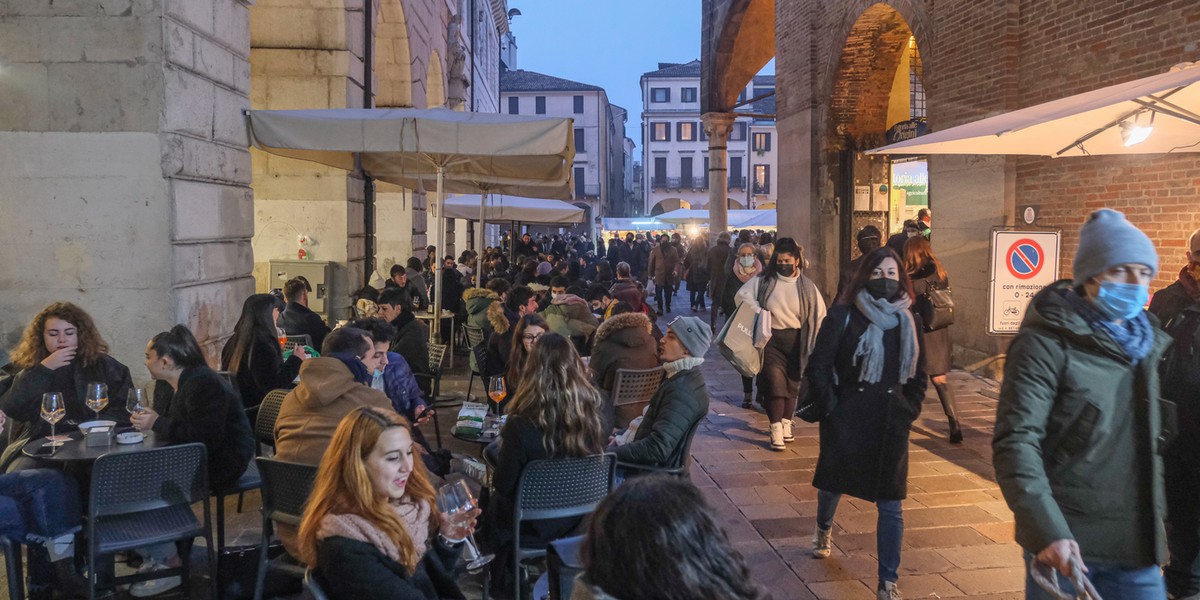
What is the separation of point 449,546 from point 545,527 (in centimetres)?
103

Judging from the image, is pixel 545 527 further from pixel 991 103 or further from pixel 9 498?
pixel 991 103


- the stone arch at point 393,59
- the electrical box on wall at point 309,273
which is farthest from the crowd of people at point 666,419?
the stone arch at point 393,59

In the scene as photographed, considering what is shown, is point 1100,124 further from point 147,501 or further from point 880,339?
point 147,501

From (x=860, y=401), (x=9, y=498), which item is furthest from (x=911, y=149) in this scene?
(x=9, y=498)

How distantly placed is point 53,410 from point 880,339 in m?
3.96

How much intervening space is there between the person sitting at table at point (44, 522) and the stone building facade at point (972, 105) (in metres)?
8.39

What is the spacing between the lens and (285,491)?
395 centimetres

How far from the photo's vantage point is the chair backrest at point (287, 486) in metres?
3.88

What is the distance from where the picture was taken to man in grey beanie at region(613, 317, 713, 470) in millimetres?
4543

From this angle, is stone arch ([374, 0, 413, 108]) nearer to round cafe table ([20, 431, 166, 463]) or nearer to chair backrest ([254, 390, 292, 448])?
chair backrest ([254, 390, 292, 448])

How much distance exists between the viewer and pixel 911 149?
21.9ft

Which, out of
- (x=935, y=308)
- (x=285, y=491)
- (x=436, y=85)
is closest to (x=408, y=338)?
(x=285, y=491)

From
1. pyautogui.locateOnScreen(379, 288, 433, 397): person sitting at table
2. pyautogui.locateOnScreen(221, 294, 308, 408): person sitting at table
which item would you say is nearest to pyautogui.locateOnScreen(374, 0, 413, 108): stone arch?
pyautogui.locateOnScreen(379, 288, 433, 397): person sitting at table

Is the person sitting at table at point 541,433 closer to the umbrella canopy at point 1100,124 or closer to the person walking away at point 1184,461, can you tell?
the person walking away at point 1184,461
